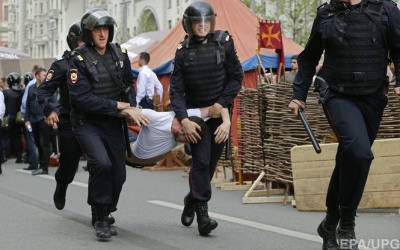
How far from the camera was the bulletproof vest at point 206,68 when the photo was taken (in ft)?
27.0

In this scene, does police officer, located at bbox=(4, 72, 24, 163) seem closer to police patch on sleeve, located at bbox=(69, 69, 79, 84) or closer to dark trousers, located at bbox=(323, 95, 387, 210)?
police patch on sleeve, located at bbox=(69, 69, 79, 84)

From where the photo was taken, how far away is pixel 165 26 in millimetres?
81375

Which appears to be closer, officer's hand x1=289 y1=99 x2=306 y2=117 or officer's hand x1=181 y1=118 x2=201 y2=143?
officer's hand x1=289 y1=99 x2=306 y2=117

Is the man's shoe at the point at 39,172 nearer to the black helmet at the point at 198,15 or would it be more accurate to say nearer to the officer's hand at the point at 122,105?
the officer's hand at the point at 122,105

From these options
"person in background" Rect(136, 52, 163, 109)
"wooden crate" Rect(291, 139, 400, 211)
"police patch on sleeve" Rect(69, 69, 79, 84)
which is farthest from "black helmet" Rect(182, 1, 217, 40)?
"person in background" Rect(136, 52, 163, 109)

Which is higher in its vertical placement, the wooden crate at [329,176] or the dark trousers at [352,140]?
the dark trousers at [352,140]

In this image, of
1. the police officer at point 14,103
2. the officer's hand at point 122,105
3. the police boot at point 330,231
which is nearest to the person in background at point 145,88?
the police officer at point 14,103

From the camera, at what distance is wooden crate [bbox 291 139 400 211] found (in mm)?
9922

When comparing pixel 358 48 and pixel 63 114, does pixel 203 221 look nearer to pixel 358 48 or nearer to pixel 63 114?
pixel 63 114

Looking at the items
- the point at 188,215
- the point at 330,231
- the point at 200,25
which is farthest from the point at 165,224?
the point at 330,231

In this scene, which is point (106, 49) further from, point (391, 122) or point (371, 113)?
point (391, 122)

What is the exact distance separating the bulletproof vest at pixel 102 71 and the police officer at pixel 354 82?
213cm

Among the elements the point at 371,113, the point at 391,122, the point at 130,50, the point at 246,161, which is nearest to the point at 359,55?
the point at 371,113

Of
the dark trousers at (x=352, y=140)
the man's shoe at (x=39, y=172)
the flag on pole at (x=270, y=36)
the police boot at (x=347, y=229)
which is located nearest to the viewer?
the dark trousers at (x=352, y=140)
